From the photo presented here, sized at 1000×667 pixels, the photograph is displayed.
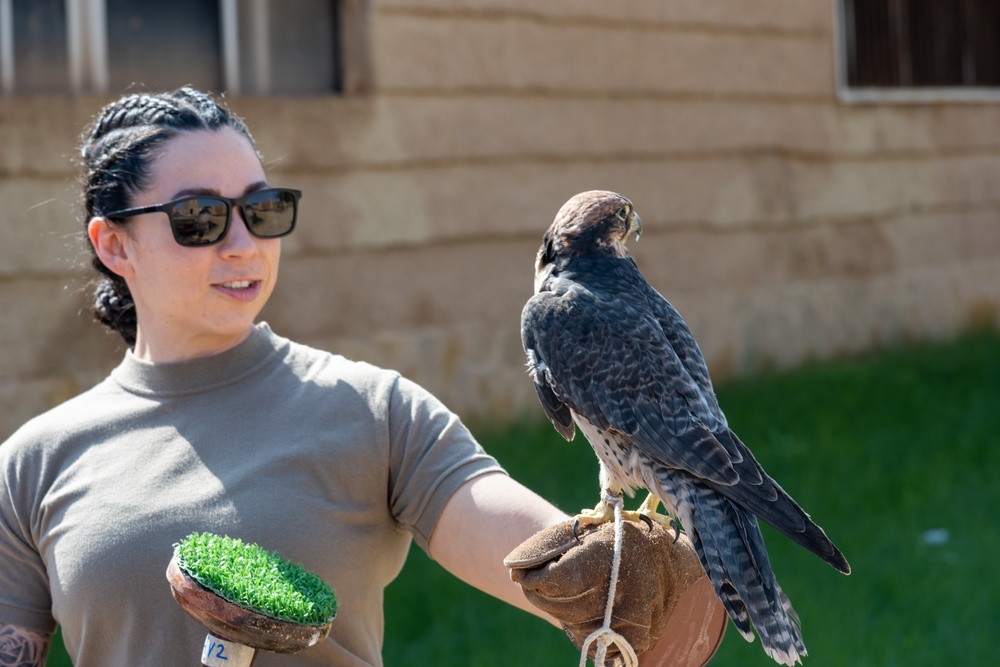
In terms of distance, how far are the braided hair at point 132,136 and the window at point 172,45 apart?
2.75 meters

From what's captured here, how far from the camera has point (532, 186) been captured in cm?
672

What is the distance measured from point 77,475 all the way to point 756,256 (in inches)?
243

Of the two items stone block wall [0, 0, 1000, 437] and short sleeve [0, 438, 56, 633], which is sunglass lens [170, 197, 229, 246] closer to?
short sleeve [0, 438, 56, 633]

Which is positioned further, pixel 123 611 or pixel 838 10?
pixel 838 10

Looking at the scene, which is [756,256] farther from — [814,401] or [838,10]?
[838,10]

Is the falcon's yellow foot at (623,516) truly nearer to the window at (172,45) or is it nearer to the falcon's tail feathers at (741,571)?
the falcon's tail feathers at (741,571)

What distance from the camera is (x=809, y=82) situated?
26.4ft

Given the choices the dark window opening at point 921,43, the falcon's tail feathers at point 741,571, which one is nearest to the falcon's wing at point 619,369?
the falcon's tail feathers at point 741,571

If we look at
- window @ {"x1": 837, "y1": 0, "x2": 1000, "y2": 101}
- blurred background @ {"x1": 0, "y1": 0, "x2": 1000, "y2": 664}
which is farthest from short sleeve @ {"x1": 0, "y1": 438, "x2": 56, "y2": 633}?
window @ {"x1": 837, "y1": 0, "x2": 1000, "y2": 101}

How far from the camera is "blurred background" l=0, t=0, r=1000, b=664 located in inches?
208

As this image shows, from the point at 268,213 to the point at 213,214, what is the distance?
11 centimetres

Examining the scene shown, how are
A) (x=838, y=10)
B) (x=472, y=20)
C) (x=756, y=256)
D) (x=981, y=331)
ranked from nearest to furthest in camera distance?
(x=472, y=20) → (x=756, y=256) → (x=838, y=10) → (x=981, y=331)

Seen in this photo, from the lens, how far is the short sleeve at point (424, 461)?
7.38ft

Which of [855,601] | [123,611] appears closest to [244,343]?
[123,611]
